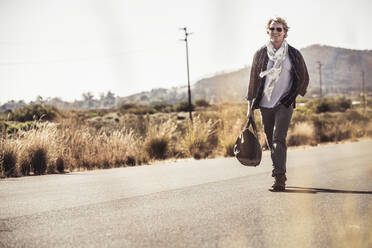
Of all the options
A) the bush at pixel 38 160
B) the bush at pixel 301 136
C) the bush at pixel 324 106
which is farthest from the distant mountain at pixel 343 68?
the bush at pixel 38 160

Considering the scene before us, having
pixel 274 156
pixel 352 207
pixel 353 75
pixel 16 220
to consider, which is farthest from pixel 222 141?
pixel 353 75

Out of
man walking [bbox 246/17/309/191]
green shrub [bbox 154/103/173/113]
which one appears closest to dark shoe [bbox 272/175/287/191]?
man walking [bbox 246/17/309/191]

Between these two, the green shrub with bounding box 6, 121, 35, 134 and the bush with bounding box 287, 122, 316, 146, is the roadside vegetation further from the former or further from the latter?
the bush with bounding box 287, 122, 316, 146

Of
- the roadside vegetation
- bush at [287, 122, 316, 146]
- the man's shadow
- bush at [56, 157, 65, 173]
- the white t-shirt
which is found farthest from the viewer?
bush at [287, 122, 316, 146]

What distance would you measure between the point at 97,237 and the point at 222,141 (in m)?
8.76

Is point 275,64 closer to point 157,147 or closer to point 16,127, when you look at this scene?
point 157,147

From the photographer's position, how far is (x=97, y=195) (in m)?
5.41

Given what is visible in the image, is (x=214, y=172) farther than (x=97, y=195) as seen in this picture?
Yes

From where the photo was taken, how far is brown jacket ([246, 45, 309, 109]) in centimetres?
573

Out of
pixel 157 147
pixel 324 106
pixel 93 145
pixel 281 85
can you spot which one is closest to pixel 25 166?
pixel 93 145

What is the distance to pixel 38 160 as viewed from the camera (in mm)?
8367

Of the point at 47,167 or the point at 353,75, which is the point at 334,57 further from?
the point at 47,167

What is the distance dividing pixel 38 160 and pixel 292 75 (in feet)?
16.4

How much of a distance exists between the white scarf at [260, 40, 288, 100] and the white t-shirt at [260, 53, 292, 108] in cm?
5
